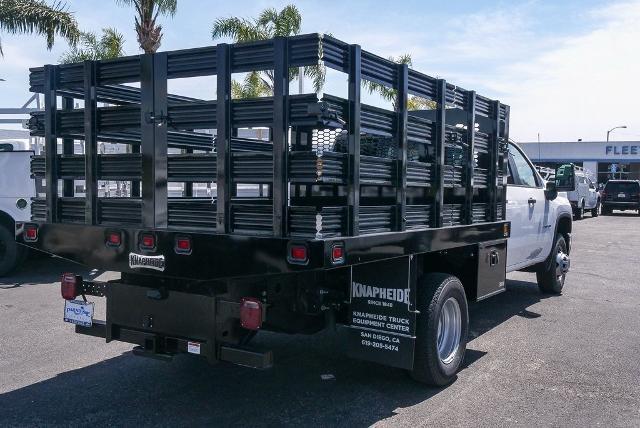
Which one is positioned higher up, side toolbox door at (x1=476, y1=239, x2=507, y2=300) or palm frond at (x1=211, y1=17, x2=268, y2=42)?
palm frond at (x1=211, y1=17, x2=268, y2=42)

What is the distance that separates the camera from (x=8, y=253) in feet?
33.1

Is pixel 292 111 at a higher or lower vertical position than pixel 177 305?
higher

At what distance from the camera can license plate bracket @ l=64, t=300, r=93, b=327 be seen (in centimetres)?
471

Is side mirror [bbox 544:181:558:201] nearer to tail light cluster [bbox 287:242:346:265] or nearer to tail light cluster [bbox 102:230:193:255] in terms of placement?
tail light cluster [bbox 287:242:346:265]

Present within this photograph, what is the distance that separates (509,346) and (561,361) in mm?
609

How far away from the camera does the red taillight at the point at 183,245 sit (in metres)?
4.01

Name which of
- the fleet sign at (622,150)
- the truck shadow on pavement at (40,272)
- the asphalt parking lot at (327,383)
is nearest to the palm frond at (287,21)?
the truck shadow on pavement at (40,272)

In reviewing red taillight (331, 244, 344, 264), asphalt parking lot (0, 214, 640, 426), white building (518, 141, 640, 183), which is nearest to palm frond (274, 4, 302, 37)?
asphalt parking lot (0, 214, 640, 426)

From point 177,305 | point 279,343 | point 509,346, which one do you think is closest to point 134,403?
point 177,305

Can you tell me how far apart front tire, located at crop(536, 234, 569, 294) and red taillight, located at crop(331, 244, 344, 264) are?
5.75 meters

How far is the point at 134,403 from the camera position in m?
4.61

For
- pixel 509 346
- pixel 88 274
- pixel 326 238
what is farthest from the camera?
pixel 88 274

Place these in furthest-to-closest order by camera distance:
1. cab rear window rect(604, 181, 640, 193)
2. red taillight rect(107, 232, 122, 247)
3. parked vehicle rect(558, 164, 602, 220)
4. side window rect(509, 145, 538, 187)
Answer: cab rear window rect(604, 181, 640, 193) → parked vehicle rect(558, 164, 602, 220) → side window rect(509, 145, 538, 187) → red taillight rect(107, 232, 122, 247)

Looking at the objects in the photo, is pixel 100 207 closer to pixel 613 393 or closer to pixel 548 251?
pixel 613 393
